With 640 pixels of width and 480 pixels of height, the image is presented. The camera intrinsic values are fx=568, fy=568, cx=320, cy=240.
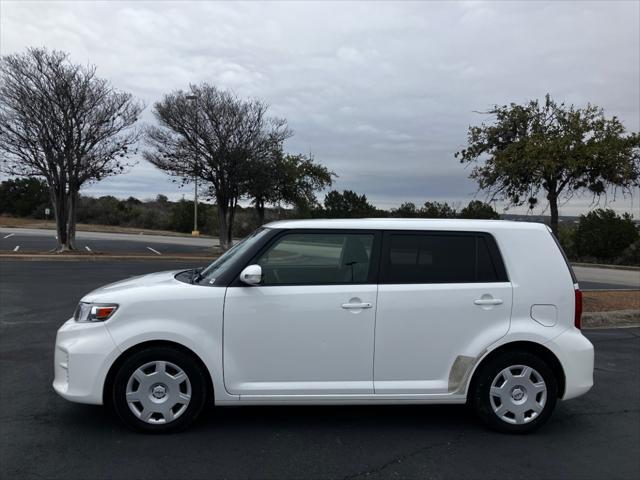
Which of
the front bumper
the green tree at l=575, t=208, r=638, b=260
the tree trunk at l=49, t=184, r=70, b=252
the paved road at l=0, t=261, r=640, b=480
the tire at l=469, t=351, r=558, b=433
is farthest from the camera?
the green tree at l=575, t=208, r=638, b=260

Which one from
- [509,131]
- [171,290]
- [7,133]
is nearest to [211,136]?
[7,133]

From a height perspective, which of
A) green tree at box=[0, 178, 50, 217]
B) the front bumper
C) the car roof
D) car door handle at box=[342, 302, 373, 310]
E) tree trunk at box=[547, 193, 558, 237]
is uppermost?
green tree at box=[0, 178, 50, 217]

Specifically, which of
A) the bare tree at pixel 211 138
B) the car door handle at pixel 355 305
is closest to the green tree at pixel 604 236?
the bare tree at pixel 211 138

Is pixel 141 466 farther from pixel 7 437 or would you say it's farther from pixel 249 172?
pixel 249 172

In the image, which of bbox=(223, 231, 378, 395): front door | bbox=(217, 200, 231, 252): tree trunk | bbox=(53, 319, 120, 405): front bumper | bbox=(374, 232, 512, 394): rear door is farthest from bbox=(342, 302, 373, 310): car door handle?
bbox=(217, 200, 231, 252): tree trunk

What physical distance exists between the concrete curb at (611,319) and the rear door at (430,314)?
5.99 meters

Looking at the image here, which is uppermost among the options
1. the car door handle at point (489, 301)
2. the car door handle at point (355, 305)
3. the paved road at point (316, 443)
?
the car door handle at point (489, 301)

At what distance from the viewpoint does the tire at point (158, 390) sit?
13.7ft

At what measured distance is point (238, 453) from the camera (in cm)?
394

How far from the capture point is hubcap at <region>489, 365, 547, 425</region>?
174 inches

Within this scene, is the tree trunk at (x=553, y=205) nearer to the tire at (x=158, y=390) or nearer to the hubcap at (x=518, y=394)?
the hubcap at (x=518, y=394)

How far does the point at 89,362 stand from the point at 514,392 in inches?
127

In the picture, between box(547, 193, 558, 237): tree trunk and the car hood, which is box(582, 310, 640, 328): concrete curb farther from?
the car hood

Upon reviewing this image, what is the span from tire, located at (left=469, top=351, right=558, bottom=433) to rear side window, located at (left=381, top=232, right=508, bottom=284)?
669 mm
